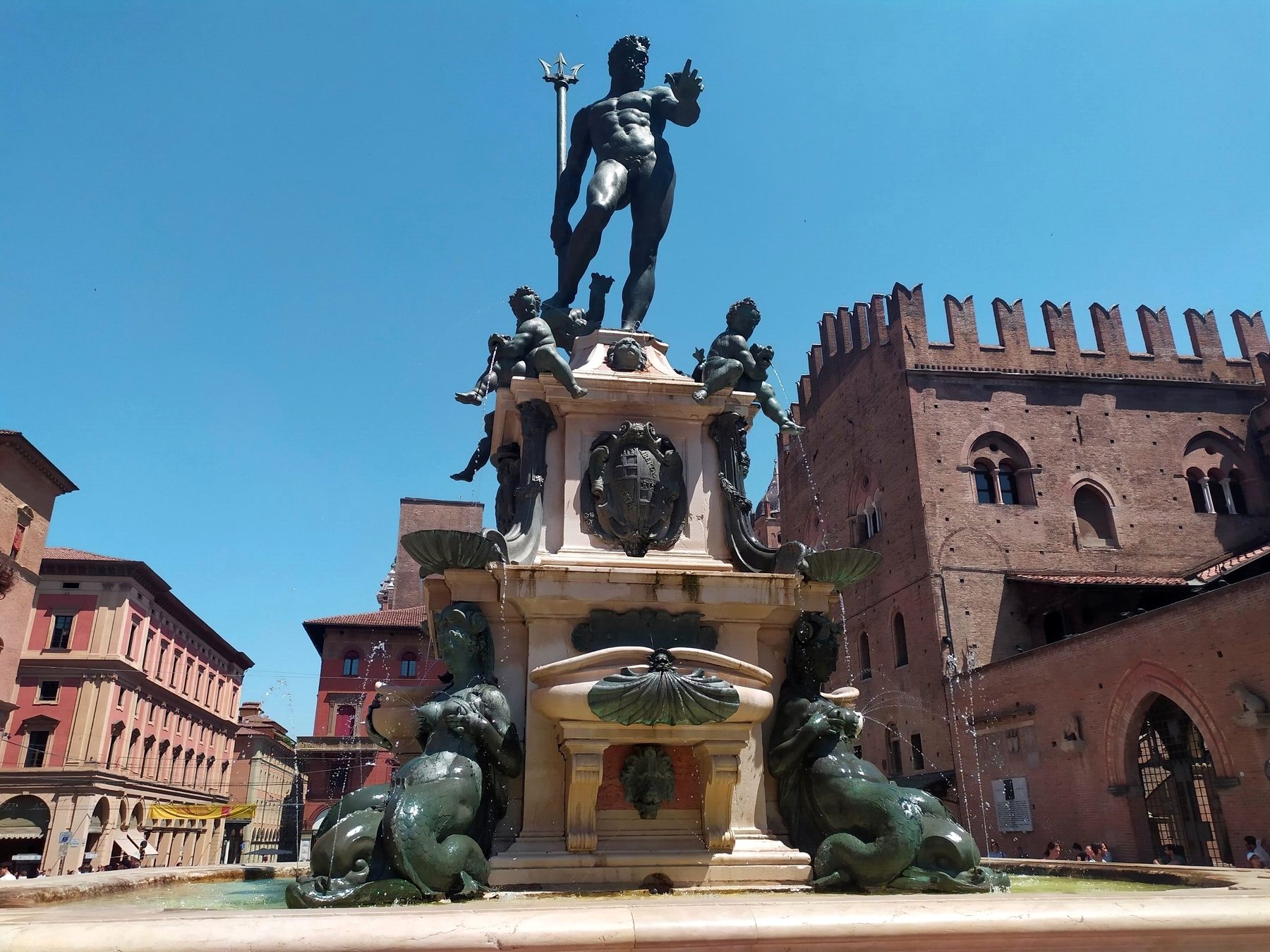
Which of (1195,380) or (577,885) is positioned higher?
(1195,380)

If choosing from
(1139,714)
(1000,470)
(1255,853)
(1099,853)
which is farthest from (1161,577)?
(1255,853)

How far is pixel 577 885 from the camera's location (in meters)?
5.86

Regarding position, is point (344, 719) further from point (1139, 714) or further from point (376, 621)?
point (1139, 714)

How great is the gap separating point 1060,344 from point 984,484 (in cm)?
703

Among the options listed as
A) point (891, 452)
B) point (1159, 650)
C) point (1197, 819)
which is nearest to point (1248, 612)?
point (1159, 650)

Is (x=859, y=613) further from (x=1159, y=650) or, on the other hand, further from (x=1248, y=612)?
(x=1248, y=612)

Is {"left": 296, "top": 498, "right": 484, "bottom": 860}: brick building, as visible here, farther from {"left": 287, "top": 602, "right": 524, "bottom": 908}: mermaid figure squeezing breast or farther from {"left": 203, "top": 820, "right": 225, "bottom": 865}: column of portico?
{"left": 287, "top": 602, "right": 524, "bottom": 908}: mermaid figure squeezing breast

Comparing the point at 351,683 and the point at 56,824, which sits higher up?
the point at 351,683

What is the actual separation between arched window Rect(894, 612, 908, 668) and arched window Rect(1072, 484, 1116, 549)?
288 inches

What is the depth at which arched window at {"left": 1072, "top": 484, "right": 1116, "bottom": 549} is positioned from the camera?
36.4m

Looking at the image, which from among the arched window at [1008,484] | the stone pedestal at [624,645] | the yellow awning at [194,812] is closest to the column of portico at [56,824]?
the yellow awning at [194,812]

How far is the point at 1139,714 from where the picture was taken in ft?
82.0

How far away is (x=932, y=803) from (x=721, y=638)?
1.76 m

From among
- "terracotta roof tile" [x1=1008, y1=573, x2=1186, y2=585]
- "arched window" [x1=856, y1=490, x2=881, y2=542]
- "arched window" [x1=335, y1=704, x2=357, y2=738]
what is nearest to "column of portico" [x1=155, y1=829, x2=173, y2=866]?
"arched window" [x1=335, y1=704, x2=357, y2=738]
